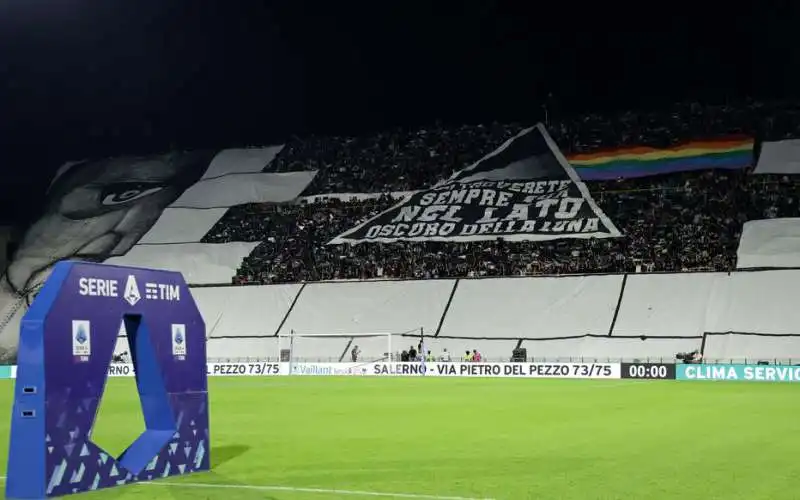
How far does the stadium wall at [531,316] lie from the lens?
46.9m

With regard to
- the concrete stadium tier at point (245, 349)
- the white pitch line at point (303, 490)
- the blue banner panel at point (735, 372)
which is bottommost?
the concrete stadium tier at point (245, 349)

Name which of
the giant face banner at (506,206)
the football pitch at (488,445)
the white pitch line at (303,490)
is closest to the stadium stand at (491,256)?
Result: the giant face banner at (506,206)

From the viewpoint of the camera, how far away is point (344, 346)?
51.9 metres

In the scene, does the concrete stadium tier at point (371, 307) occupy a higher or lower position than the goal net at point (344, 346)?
higher

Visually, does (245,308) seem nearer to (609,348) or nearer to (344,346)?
(344,346)

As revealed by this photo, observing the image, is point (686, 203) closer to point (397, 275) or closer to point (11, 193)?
point (397, 275)

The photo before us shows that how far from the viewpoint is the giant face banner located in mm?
57094

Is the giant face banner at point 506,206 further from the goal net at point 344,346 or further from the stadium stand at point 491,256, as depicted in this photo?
the goal net at point 344,346

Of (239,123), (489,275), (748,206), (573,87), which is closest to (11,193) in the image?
(239,123)

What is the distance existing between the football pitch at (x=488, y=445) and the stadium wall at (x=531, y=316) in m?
17.0

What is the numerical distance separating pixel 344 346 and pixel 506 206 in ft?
47.6

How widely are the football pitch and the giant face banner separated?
27.2 m

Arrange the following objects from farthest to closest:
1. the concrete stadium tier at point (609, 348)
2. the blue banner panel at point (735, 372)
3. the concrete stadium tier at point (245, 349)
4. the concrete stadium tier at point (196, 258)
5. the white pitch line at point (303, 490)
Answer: the concrete stadium tier at point (196, 258)
the concrete stadium tier at point (245, 349)
the concrete stadium tier at point (609, 348)
the blue banner panel at point (735, 372)
the white pitch line at point (303, 490)

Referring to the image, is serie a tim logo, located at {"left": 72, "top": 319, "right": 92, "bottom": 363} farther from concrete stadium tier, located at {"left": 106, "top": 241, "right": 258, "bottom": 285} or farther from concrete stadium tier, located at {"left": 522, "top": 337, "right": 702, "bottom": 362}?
concrete stadium tier, located at {"left": 106, "top": 241, "right": 258, "bottom": 285}
